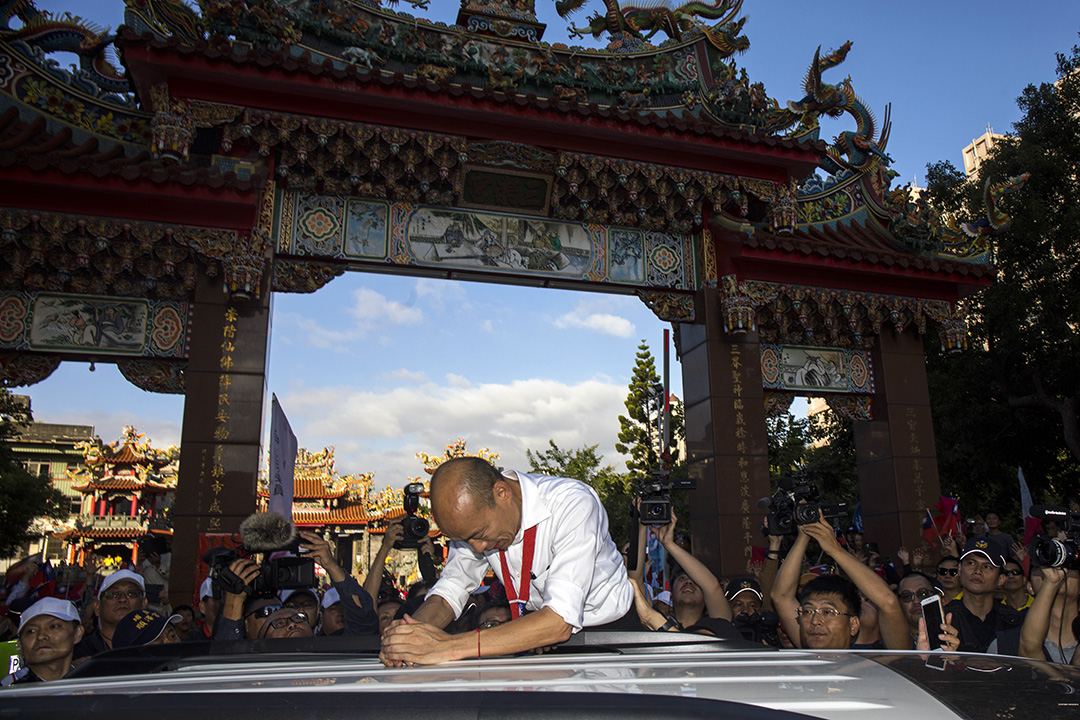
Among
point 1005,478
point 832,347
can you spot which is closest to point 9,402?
point 832,347

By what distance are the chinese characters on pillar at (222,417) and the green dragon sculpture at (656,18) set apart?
657 centimetres

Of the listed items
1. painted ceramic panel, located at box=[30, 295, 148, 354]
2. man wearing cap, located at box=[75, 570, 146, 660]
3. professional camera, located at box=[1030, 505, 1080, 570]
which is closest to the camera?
professional camera, located at box=[1030, 505, 1080, 570]

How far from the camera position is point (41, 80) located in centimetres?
821

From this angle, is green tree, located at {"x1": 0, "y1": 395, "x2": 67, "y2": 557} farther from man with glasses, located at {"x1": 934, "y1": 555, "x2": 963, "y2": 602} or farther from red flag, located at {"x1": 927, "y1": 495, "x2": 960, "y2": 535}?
man with glasses, located at {"x1": 934, "y1": 555, "x2": 963, "y2": 602}

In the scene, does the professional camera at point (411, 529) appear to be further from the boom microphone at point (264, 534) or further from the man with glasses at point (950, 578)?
the man with glasses at point (950, 578)

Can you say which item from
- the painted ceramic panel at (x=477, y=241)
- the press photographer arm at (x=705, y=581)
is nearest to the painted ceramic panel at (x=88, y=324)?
the painted ceramic panel at (x=477, y=241)

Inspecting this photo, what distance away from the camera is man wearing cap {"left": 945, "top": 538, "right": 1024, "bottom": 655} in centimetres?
424

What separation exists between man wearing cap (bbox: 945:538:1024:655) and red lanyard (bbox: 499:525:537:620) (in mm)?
2765

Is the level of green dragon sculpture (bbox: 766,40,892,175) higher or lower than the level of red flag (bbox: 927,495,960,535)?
higher

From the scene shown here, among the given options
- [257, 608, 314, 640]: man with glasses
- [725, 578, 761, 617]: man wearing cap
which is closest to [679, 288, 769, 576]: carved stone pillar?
[725, 578, 761, 617]: man wearing cap

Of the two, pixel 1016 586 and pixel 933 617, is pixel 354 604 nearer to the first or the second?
pixel 933 617

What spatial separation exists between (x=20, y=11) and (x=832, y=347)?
1141cm

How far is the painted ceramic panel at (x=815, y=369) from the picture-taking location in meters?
10.3

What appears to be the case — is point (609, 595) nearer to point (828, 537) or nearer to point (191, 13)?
point (828, 537)
